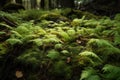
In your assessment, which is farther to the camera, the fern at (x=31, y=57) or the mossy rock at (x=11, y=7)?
Answer: the mossy rock at (x=11, y=7)

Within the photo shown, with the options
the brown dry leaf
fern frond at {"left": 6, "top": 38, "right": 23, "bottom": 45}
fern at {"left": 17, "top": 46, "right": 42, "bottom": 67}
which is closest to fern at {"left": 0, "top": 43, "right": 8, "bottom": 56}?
fern frond at {"left": 6, "top": 38, "right": 23, "bottom": 45}

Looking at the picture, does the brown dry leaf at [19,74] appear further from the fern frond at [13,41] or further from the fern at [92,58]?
the fern at [92,58]

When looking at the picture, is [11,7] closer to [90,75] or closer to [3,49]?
[3,49]

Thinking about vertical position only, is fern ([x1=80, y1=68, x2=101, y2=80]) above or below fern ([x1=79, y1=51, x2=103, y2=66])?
below

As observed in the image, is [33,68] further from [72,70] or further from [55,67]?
[72,70]

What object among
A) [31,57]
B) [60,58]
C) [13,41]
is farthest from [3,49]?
[60,58]

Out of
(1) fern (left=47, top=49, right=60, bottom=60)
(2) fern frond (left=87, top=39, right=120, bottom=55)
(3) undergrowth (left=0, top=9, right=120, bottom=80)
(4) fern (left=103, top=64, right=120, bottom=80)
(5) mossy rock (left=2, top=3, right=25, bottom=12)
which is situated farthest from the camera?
(5) mossy rock (left=2, top=3, right=25, bottom=12)

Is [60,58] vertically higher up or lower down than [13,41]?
lower down

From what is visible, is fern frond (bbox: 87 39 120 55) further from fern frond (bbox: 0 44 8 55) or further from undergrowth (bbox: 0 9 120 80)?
fern frond (bbox: 0 44 8 55)

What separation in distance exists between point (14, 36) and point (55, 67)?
5.44 feet

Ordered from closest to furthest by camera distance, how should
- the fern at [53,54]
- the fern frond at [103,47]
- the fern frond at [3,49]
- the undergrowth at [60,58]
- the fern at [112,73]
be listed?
1. the fern at [112,73]
2. the undergrowth at [60,58]
3. the fern frond at [103,47]
4. the fern at [53,54]
5. the fern frond at [3,49]

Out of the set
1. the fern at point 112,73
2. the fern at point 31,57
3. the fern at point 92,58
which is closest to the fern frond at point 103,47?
the fern at point 92,58

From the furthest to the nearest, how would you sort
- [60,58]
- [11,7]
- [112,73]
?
[11,7], [60,58], [112,73]

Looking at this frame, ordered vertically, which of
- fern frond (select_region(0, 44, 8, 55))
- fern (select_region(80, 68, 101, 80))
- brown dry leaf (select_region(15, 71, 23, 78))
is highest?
fern frond (select_region(0, 44, 8, 55))
